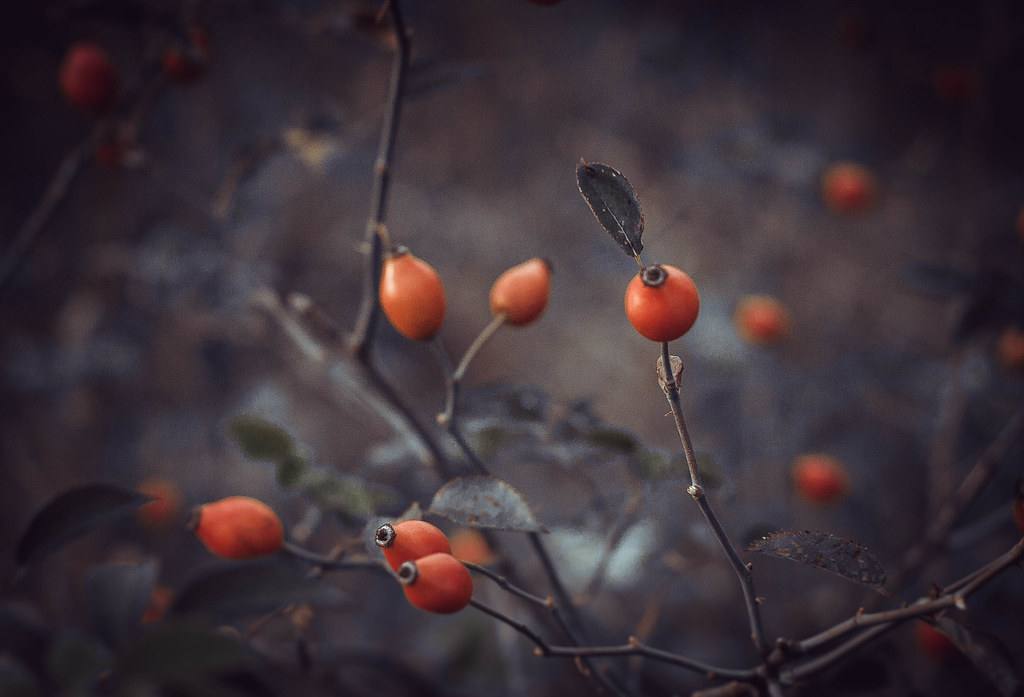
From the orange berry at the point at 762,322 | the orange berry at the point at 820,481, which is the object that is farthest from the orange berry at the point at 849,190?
the orange berry at the point at 820,481

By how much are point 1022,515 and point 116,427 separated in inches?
79.3

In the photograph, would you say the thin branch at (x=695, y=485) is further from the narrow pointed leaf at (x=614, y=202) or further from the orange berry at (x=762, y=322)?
the orange berry at (x=762, y=322)

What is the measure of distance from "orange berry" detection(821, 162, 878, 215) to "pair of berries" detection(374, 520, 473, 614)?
1422mm

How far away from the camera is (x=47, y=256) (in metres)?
1.78

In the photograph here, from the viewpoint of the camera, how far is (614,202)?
39cm

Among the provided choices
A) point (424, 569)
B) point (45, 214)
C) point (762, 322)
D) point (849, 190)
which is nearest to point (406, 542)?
point (424, 569)

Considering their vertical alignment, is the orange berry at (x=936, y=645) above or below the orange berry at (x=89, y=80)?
below

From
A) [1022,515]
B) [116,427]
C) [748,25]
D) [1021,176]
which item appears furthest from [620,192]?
[748,25]

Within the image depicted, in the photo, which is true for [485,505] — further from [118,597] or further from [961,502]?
[961,502]

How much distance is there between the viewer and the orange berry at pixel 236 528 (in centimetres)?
49

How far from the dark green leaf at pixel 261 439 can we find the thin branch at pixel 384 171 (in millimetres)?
155

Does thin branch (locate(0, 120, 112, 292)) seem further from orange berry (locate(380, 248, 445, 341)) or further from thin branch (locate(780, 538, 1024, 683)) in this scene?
thin branch (locate(780, 538, 1024, 683))

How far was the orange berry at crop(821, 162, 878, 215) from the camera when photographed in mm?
1385

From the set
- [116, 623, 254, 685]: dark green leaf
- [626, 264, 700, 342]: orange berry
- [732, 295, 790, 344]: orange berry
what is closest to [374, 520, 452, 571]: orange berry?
[116, 623, 254, 685]: dark green leaf
